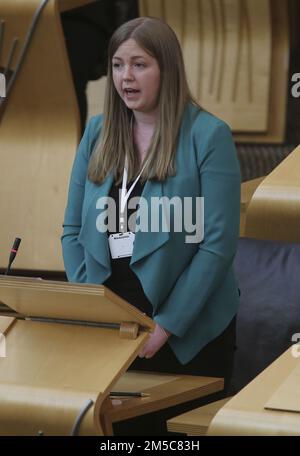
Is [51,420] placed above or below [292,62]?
below

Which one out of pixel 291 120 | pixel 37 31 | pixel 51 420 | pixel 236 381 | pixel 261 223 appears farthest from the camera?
pixel 291 120

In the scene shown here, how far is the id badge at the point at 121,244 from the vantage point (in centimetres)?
269

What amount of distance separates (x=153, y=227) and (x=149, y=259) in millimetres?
71

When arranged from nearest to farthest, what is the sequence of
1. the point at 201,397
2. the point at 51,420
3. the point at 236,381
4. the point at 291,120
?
the point at 51,420 → the point at 201,397 → the point at 236,381 → the point at 291,120

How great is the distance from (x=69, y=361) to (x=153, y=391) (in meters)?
0.20

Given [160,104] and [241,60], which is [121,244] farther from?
[241,60]

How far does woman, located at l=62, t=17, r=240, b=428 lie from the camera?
8.71 ft

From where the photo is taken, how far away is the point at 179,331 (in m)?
2.65

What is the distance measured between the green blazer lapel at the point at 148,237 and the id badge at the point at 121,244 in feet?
0.08

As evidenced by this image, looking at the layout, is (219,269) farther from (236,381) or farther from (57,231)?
(57,231)

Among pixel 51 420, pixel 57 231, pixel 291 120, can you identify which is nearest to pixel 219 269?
pixel 51 420

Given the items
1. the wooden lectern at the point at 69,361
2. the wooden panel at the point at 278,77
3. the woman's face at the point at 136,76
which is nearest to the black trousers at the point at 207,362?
the wooden lectern at the point at 69,361

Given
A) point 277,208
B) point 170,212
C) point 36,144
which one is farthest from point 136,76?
point 36,144

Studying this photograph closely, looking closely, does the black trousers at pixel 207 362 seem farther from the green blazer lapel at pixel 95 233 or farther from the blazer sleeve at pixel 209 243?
the green blazer lapel at pixel 95 233
